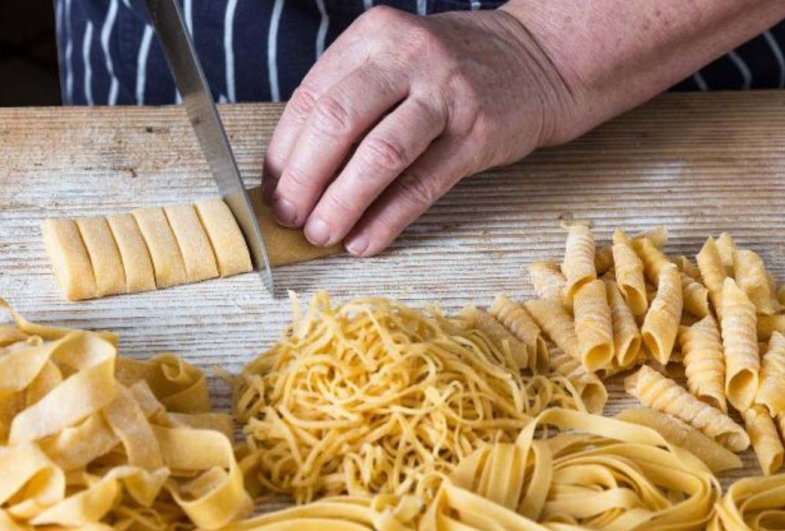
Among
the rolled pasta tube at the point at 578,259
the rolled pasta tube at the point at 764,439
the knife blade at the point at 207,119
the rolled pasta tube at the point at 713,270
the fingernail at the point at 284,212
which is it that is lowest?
the rolled pasta tube at the point at 764,439

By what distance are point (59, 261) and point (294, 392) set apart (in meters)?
0.50

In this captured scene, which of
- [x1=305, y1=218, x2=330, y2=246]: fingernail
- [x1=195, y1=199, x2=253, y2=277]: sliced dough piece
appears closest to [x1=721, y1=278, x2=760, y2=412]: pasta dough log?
[x1=305, y1=218, x2=330, y2=246]: fingernail

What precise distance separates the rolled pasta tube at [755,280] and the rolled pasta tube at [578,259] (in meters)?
0.24

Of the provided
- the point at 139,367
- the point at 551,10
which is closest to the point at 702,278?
the point at 551,10

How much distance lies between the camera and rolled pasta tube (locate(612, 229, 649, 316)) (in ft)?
7.18

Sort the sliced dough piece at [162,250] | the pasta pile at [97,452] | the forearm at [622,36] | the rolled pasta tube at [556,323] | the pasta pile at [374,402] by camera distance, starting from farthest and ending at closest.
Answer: the forearm at [622,36]
the sliced dough piece at [162,250]
the rolled pasta tube at [556,323]
the pasta pile at [374,402]
the pasta pile at [97,452]

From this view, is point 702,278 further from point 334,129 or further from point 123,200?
point 123,200

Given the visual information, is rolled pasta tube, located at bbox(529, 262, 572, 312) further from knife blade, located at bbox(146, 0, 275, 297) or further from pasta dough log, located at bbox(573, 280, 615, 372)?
knife blade, located at bbox(146, 0, 275, 297)

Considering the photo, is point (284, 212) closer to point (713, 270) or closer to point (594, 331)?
point (594, 331)

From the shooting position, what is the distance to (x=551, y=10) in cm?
245

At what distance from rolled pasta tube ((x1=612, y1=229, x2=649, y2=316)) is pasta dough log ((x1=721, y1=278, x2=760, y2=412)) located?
133 millimetres

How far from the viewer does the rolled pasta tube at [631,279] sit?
2.19 meters

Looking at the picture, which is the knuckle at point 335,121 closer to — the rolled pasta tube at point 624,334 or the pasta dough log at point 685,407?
the rolled pasta tube at point 624,334

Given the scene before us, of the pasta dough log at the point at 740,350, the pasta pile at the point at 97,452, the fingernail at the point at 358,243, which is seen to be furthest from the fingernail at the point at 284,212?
the pasta dough log at the point at 740,350
